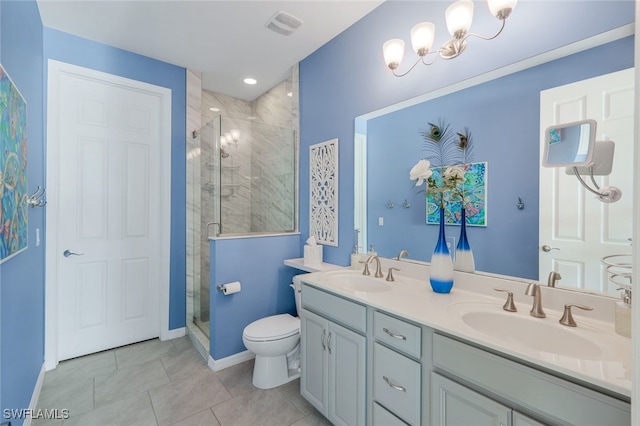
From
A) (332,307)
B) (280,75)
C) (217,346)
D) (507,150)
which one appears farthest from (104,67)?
(507,150)

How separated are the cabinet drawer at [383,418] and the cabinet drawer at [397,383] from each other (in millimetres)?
22

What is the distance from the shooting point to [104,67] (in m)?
2.51

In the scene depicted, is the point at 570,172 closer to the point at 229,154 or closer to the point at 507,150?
the point at 507,150

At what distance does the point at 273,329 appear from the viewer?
2076 mm

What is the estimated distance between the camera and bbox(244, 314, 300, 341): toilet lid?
1.99 metres

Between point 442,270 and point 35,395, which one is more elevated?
point 442,270

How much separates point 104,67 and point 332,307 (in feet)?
9.41

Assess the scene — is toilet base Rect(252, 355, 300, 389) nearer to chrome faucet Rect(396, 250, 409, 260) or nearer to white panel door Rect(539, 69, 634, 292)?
chrome faucet Rect(396, 250, 409, 260)

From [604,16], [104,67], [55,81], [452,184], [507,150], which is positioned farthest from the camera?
[104,67]

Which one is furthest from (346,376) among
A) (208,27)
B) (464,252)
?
(208,27)

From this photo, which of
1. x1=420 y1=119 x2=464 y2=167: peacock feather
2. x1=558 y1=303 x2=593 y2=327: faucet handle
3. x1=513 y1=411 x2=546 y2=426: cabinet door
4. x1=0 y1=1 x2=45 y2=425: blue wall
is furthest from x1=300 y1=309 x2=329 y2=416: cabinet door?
x1=0 y1=1 x2=45 y2=425: blue wall

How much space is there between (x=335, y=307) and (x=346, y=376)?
35cm

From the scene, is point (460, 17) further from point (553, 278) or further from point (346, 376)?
point (346, 376)

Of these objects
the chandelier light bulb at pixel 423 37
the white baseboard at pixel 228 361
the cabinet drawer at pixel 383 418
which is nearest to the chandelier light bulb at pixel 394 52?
the chandelier light bulb at pixel 423 37
